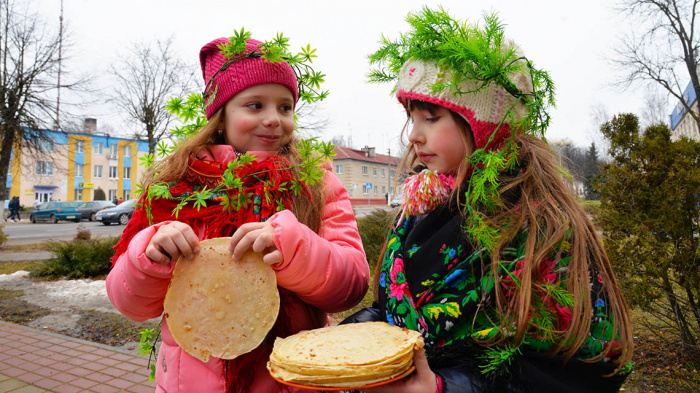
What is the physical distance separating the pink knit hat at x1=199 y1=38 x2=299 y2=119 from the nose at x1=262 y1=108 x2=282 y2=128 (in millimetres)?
120

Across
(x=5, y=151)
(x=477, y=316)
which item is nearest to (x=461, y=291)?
(x=477, y=316)

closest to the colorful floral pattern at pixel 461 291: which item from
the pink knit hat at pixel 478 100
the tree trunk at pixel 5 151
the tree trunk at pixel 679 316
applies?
the pink knit hat at pixel 478 100

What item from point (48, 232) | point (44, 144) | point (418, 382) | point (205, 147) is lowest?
point (48, 232)

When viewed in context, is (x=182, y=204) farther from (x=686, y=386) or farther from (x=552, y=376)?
(x=686, y=386)

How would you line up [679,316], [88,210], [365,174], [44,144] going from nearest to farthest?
[679,316], [44,144], [88,210], [365,174]

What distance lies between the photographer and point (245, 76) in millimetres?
1696

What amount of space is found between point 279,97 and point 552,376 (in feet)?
4.52

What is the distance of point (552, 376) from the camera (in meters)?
1.17

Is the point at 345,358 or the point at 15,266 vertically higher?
the point at 345,358

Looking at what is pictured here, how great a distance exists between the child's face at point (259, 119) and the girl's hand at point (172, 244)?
1.68 ft

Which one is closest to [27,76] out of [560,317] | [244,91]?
[244,91]

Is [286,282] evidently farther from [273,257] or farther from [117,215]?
[117,215]

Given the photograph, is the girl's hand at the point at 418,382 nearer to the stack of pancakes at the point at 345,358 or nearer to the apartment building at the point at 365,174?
the stack of pancakes at the point at 345,358

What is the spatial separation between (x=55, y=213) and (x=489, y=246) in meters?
32.9
